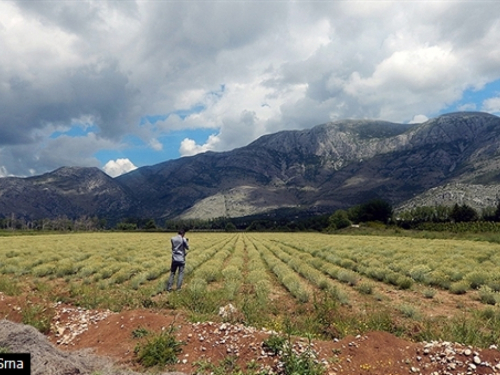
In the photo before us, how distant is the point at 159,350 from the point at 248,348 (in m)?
2.15

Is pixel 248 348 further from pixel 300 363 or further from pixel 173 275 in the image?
pixel 173 275

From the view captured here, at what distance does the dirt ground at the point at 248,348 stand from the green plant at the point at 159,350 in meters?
0.18

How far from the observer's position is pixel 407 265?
Answer: 21172 millimetres

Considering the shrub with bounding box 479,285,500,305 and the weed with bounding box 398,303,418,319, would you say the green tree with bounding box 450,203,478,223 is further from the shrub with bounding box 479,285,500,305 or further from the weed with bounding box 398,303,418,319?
the weed with bounding box 398,303,418,319

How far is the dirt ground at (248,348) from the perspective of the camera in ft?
22.5

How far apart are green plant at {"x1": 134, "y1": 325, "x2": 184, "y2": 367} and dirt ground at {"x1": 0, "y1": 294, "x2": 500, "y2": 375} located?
18cm

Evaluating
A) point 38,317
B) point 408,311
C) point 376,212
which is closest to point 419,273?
point 408,311

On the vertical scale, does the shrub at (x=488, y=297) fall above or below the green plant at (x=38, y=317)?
below

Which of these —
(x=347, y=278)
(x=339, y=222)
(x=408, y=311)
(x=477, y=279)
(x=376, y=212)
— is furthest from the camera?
(x=376, y=212)

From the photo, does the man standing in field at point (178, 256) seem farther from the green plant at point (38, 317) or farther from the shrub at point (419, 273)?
the shrub at point (419, 273)

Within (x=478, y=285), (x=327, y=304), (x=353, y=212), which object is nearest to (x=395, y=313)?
(x=327, y=304)

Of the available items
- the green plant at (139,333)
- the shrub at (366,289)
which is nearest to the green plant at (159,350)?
the green plant at (139,333)

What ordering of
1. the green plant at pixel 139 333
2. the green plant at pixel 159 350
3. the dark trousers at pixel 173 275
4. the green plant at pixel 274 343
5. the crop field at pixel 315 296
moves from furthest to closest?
1. the dark trousers at pixel 173 275
2. the crop field at pixel 315 296
3. the green plant at pixel 139 333
4. the green plant at pixel 159 350
5. the green plant at pixel 274 343

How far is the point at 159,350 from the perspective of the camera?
786cm
